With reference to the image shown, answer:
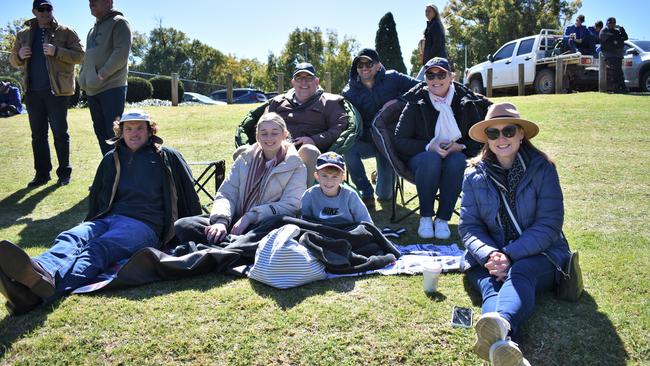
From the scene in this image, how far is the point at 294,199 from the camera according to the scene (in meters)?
4.23

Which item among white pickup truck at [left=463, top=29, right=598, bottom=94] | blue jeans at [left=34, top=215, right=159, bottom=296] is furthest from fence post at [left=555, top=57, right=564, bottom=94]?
blue jeans at [left=34, top=215, right=159, bottom=296]

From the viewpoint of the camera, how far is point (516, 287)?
279 centimetres

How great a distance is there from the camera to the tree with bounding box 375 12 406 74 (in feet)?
63.9

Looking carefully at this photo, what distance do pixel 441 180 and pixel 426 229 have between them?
46 cm

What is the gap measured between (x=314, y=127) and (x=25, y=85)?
380 centimetres

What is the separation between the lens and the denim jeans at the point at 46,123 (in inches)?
257

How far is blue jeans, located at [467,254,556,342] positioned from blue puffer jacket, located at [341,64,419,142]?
2.87m

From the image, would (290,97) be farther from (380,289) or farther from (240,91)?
(240,91)

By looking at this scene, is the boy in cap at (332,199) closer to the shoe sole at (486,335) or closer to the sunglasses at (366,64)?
the shoe sole at (486,335)

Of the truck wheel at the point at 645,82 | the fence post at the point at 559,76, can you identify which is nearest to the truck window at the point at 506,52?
the fence post at the point at 559,76

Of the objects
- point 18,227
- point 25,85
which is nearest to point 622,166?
point 18,227

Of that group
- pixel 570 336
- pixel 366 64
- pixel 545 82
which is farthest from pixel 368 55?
pixel 545 82

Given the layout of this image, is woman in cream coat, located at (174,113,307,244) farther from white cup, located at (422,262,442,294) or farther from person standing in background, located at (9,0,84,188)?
person standing in background, located at (9,0,84,188)

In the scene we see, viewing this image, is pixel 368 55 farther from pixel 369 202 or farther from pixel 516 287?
pixel 516 287
